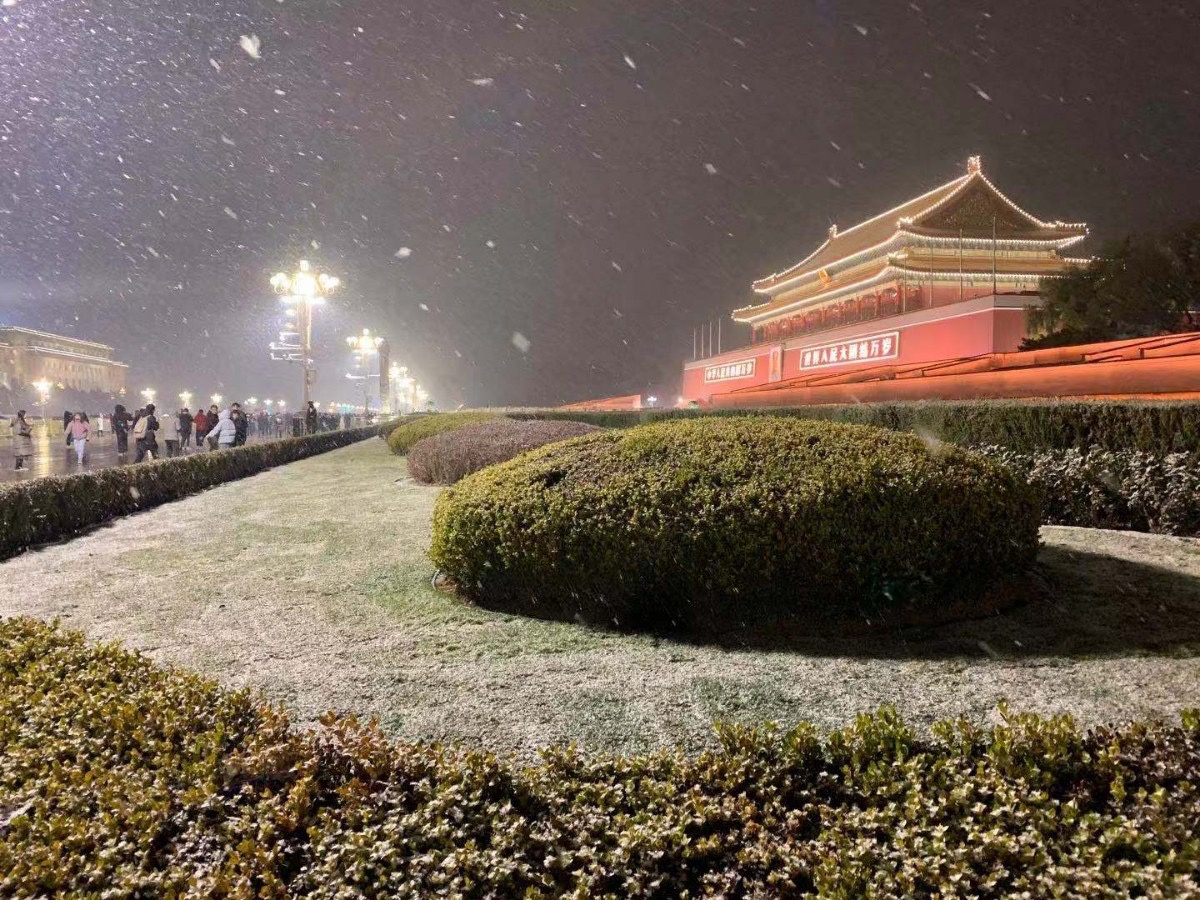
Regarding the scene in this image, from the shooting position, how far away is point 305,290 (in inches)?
952

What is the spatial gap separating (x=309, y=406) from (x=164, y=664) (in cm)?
2561

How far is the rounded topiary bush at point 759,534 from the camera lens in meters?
4.46

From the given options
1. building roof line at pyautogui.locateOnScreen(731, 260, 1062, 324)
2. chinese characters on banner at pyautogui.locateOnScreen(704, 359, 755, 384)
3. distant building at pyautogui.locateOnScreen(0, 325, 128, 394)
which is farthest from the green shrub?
distant building at pyautogui.locateOnScreen(0, 325, 128, 394)

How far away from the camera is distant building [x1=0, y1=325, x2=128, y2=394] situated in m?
87.0

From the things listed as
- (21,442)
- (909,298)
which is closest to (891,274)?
(909,298)

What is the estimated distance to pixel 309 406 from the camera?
28.1 metres

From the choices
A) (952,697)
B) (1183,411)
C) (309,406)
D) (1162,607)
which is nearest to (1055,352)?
(1183,411)

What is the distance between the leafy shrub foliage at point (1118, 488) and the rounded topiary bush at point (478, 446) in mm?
5866

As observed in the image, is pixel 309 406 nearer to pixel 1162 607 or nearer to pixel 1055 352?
pixel 1055 352

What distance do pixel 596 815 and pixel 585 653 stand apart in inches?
83.2

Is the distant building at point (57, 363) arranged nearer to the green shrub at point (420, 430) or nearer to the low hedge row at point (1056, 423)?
the green shrub at point (420, 430)

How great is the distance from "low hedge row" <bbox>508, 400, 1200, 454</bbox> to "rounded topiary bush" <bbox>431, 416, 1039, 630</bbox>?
119 inches

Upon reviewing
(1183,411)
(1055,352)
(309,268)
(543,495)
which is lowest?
(543,495)

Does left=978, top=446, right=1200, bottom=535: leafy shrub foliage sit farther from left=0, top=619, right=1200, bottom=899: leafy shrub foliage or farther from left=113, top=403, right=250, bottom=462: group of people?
left=113, top=403, right=250, bottom=462: group of people
